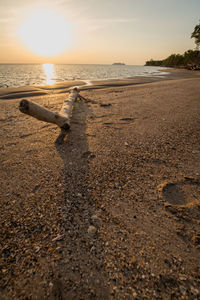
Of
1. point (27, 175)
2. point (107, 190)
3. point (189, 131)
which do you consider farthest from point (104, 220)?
point (189, 131)

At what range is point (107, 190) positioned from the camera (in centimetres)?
194

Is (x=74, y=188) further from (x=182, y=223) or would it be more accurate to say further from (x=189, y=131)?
(x=189, y=131)

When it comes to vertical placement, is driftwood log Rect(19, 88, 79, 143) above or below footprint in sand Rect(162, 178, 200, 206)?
above

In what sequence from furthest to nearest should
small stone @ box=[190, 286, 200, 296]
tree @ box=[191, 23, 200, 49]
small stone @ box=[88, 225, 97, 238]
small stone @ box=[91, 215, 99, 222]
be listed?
tree @ box=[191, 23, 200, 49] < small stone @ box=[91, 215, 99, 222] < small stone @ box=[88, 225, 97, 238] < small stone @ box=[190, 286, 200, 296]

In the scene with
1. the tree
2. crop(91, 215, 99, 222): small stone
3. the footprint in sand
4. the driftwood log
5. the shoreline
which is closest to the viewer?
crop(91, 215, 99, 222): small stone

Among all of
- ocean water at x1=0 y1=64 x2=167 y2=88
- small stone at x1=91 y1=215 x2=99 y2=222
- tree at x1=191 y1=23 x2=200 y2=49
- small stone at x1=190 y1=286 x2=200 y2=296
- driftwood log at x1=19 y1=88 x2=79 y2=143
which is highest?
tree at x1=191 y1=23 x2=200 y2=49

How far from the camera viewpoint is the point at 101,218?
1598mm

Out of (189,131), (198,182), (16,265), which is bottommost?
(16,265)

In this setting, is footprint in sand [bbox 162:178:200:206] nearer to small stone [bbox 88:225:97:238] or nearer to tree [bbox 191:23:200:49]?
small stone [bbox 88:225:97:238]

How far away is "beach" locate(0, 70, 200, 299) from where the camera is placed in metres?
1.13

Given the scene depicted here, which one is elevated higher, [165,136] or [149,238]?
[165,136]

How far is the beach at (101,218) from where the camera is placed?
3.70 ft

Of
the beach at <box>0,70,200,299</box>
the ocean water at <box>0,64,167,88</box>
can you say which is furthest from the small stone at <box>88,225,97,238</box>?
the ocean water at <box>0,64,167,88</box>

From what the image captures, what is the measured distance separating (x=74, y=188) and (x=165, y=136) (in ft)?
7.73
